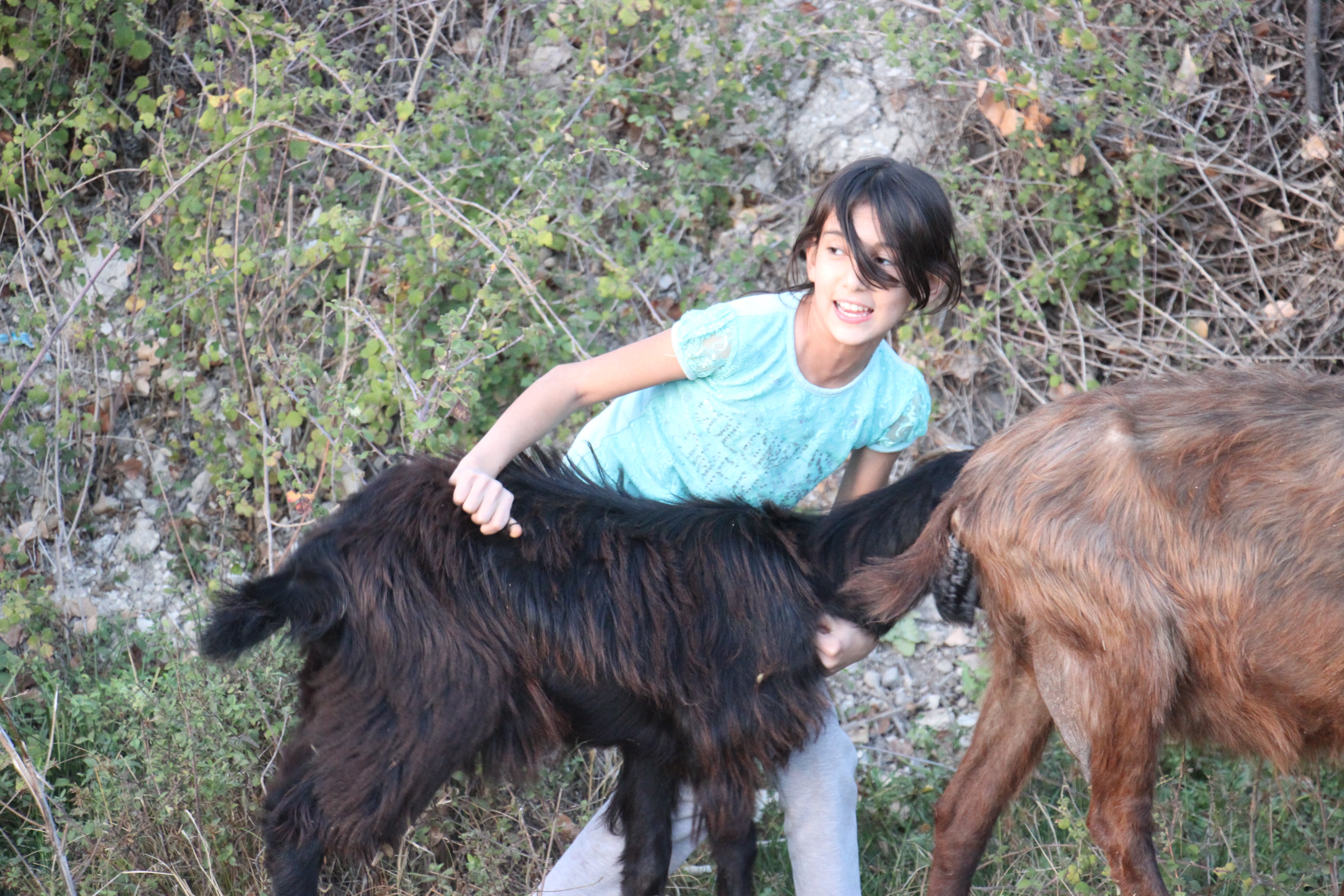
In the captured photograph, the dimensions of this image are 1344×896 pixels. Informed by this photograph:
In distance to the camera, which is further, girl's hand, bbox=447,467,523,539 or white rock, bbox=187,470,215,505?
white rock, bbox=187,470,215,505

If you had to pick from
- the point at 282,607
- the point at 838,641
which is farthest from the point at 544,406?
the point at 838,641

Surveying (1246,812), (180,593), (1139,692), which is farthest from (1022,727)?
(180,593)

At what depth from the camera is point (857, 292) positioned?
271cm

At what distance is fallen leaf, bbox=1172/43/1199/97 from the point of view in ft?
15.0

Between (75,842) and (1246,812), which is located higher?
(75,842)

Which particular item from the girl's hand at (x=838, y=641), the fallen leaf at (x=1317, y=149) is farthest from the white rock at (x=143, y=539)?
the fallen leaf at (x=1317, y=149)

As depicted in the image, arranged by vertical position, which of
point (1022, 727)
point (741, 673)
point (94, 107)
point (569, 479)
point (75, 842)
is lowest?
point (75, 842)

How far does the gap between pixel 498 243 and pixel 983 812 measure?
92.6 inches

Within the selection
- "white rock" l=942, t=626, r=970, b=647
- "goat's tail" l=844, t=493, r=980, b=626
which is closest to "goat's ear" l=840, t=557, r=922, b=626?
"goat's tail" l=844, t=493, r=980, b=626

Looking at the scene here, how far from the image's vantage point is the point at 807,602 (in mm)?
2688

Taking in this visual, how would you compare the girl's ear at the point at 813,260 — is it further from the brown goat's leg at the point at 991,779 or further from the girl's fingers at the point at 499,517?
the brown goat's leg at the point at 991,779

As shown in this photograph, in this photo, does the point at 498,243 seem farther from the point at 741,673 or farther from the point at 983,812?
the point at 983,812

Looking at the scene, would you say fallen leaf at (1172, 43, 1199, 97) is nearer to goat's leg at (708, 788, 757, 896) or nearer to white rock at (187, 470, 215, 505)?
goat's leg at (708, 788, 757, 896)

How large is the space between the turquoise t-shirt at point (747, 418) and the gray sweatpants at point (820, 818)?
2.08ft
